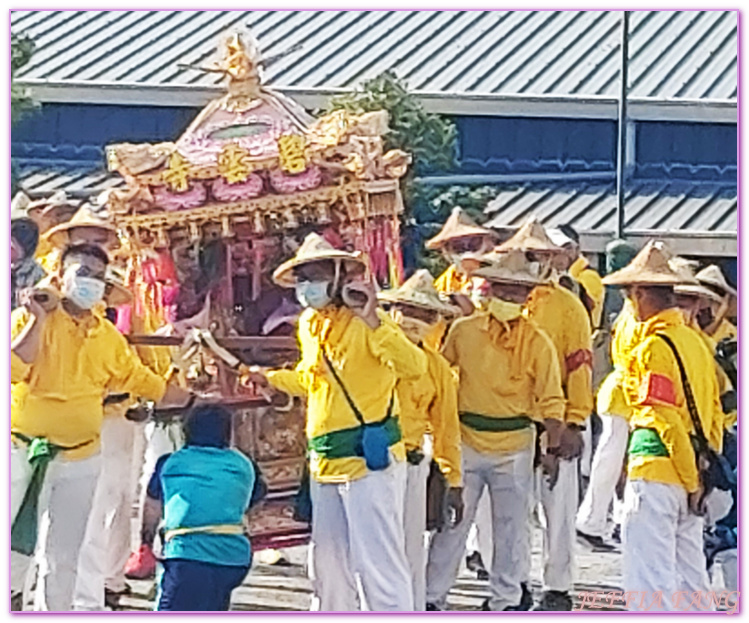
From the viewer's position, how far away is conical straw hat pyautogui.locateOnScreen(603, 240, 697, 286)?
4398 millimetres

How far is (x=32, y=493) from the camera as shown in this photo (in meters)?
4.25

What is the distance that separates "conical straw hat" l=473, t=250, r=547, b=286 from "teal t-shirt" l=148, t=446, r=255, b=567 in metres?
0.94

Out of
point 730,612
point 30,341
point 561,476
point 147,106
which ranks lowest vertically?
point 730,612

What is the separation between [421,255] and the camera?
4.71 meters

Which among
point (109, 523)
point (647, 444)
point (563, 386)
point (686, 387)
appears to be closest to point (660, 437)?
point (647, 444)

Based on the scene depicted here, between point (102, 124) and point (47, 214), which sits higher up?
point (102, 124)

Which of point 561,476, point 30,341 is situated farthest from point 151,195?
point 561,476

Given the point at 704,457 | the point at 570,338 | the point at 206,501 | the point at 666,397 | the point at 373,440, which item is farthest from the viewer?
the point at 570,338

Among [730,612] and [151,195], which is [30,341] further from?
[730,612]

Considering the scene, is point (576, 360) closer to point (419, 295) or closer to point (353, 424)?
point (419, 295)

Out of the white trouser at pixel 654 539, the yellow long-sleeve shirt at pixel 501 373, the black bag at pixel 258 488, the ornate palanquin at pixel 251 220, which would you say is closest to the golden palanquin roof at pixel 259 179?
the ornate palanquin at pixel 251 220

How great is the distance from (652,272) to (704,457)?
1.68ft

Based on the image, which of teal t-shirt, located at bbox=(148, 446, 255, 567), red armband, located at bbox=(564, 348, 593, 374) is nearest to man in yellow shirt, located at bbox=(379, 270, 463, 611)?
red armband, located at bbox=(564, 348, 593, 374)

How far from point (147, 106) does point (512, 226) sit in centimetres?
110
